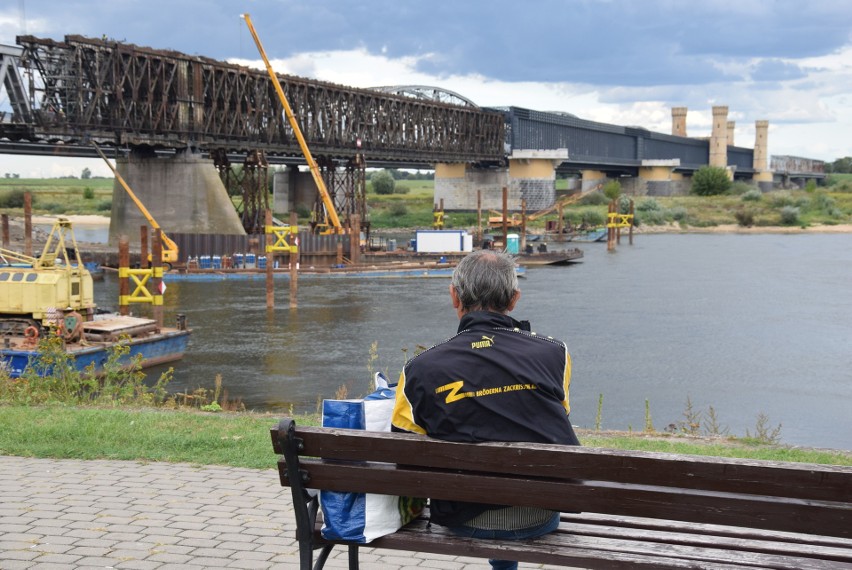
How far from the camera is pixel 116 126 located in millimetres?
64562

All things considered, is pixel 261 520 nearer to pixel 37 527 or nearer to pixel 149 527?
pixel 149 527

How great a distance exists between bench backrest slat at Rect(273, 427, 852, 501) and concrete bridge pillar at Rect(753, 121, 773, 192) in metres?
196

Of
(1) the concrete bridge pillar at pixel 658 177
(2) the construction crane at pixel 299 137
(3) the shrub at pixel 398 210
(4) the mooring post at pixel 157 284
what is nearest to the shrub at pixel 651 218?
(1) the concrete bridge pillar at pixel 658 177

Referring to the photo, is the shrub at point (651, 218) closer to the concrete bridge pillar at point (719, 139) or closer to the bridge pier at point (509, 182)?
the bridge pier at point (509, 182)

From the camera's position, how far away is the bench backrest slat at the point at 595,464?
4.21 metres

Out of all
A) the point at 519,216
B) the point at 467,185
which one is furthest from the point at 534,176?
the point at 519,216

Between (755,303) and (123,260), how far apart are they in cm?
2948

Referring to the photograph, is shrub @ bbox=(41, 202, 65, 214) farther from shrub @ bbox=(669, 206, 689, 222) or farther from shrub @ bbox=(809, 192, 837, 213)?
shrub @ bbox=(809, 192, 837, 213)

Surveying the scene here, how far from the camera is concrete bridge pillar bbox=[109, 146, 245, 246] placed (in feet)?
217

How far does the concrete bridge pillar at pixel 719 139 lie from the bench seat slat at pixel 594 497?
174722 millimetres

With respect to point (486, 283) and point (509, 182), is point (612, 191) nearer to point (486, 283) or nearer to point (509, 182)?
point (509, 182)

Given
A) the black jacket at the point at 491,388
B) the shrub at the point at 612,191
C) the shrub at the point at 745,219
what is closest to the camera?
the black jacket at the point at 491,388

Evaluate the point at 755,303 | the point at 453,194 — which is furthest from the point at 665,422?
the point at 453,194

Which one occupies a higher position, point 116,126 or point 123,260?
point 116,126
